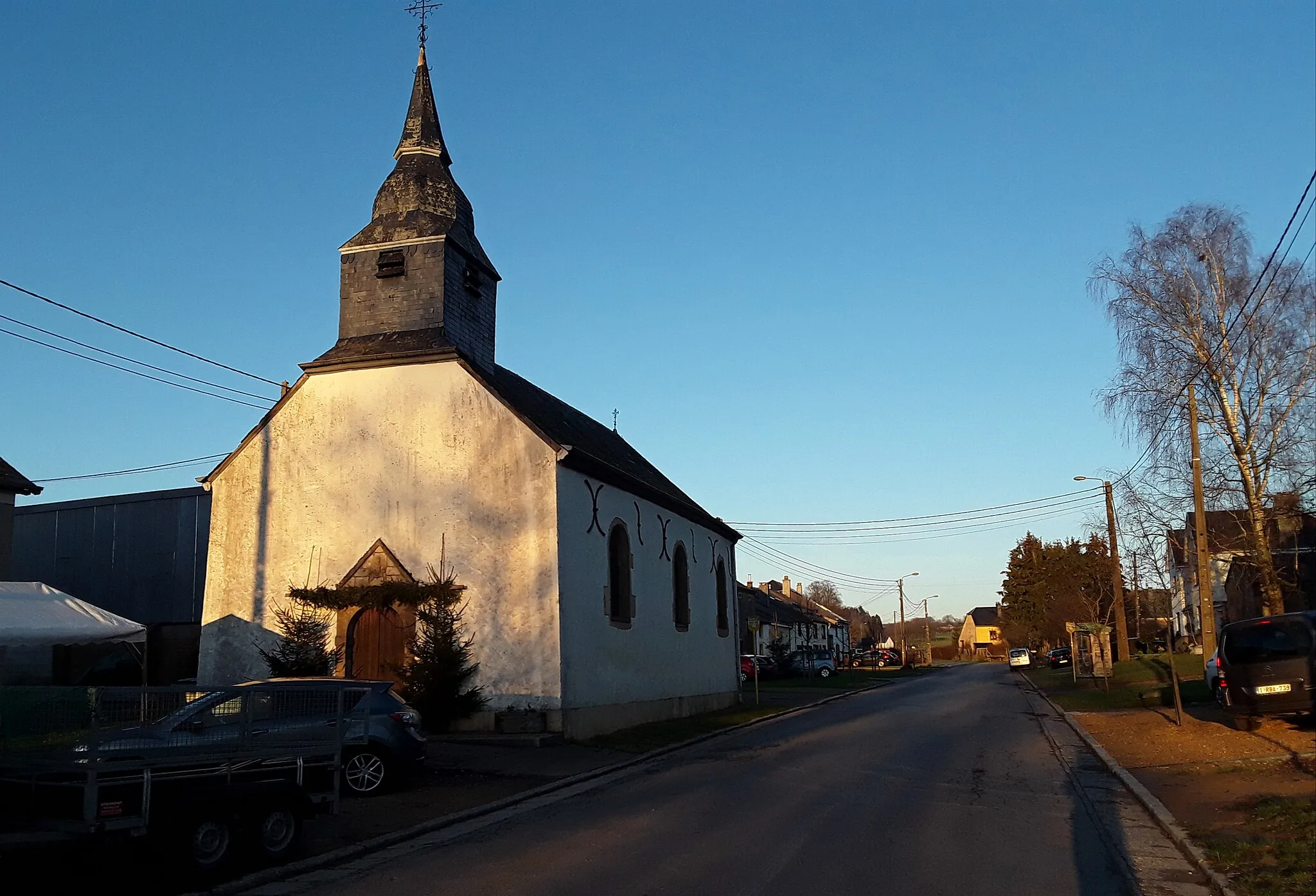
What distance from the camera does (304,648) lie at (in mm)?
19812

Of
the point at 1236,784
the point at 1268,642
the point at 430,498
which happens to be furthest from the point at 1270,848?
the point at 430,498

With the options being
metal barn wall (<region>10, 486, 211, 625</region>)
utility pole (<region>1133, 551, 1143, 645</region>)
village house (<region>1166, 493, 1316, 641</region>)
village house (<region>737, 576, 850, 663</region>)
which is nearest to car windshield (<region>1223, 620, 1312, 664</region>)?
village house (<region>1166, 493, 1316, 641</region>)

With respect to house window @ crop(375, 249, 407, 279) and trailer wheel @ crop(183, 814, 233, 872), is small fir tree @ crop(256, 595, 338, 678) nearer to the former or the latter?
house window @ crop(375, 249, 407, 279)

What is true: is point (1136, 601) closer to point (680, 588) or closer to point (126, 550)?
point (680, 588)

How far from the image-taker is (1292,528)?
25297 mm

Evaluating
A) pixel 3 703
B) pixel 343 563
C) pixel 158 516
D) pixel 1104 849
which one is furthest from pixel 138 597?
pixel 1104 849

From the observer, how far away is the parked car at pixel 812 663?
56.2 metres

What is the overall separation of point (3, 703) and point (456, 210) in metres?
15.9

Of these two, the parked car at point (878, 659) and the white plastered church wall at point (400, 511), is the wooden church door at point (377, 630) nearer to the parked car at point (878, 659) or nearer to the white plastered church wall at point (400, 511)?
the white plastered church wall at point (400, 511)

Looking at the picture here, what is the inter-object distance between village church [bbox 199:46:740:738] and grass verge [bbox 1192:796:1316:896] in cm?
1159

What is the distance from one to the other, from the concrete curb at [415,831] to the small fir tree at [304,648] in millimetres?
Result: 6728

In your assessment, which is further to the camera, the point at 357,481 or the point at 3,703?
the point at 357,481

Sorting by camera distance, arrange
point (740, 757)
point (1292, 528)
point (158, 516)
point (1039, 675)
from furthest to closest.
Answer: point (1039, 675)
point (158, 516)
point (1292, 528)
point (740, 757)

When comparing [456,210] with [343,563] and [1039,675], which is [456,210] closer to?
[343,563]
